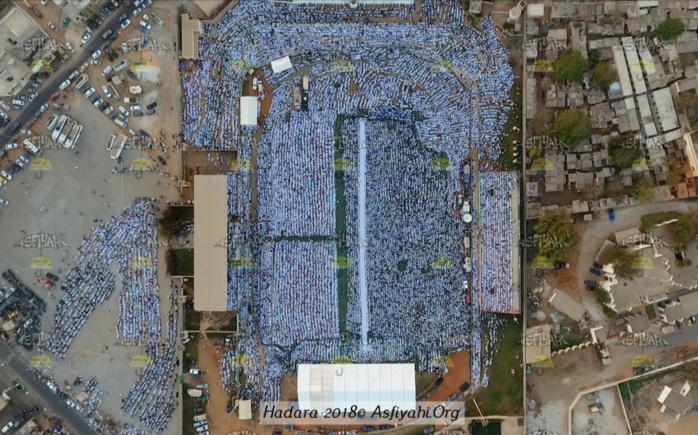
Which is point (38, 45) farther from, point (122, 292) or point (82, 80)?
→ point (122, 292)

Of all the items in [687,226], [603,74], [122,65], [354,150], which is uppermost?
[122,65]

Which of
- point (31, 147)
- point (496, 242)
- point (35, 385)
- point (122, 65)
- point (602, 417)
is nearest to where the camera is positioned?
point (496, 242)

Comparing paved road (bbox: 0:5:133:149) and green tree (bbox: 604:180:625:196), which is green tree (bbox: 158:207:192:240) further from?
green tree (bbox: 604:180:625:196)

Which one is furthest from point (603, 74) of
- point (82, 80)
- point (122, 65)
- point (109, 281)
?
point (109, 281)

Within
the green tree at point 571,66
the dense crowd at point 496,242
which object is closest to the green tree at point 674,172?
the green tree at point 571,66

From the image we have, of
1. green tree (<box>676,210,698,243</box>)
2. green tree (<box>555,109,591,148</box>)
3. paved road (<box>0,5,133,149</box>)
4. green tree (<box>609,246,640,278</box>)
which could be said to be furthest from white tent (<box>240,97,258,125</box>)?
green tree (<box>676,210,698,243</box>)

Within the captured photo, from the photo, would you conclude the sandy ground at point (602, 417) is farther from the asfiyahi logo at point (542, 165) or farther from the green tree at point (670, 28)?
the green tree at point (670, 28)
